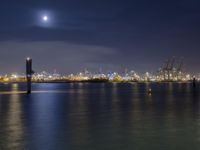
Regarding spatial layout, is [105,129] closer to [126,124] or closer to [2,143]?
[126,124]

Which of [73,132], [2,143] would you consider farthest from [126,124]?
[2,143]

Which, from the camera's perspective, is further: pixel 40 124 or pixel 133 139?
pixel 40 124

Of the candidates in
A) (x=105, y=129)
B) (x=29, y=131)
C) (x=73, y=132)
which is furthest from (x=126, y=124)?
(x=29, y=131)

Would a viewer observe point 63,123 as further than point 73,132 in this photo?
Yes

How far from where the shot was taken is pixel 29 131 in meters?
16.3

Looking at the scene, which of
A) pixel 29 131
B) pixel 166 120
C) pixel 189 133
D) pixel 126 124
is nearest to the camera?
pixel 189 133

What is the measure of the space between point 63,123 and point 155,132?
18.0 feet

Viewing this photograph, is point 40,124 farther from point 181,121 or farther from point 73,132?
point 181,121

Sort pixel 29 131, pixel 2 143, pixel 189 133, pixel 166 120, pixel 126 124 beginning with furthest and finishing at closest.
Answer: pixel 166 120, pixel 126 124, pixel 29 131, pixel 189 133, pixel 2 143

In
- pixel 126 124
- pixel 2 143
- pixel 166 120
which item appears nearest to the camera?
pixel 2 143

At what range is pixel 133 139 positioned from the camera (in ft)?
45.6

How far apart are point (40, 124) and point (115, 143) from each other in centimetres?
683

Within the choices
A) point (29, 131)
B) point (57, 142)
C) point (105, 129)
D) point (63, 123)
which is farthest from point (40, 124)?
point (57, 142)

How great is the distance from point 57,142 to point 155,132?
13.6 feet
